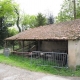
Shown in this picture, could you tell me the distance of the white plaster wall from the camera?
12600 millimetres

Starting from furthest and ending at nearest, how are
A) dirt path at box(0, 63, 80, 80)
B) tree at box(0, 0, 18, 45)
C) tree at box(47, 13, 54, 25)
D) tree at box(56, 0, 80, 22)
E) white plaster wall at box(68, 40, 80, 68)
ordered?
tree at box(47, 13, 54, 25)
tree at box(56, 0, 80, 22)
tree at box(0, 0, 18, 45)
white plaster wall at box(68, 40, 80, 68)
dirt path at box(0, 63, 80, 80)

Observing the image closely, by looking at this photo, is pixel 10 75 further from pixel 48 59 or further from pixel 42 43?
pixel 42 43

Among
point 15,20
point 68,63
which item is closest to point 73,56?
point 68,63

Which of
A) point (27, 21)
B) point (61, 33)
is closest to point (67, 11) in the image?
point (27, 21)

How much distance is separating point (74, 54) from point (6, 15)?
28.8m

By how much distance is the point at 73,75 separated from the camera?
11094mm

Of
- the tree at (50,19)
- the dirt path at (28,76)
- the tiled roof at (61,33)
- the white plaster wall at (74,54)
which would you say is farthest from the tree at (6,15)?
the dirt path at (28,76)

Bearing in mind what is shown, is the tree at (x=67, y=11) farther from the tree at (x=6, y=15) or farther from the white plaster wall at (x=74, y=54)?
the white plaster wall at (x=74, y=54)

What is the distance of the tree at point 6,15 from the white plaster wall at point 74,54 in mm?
23063

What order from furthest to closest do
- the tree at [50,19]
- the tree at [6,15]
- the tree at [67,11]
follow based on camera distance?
the tree at [50,19] → the tree at [67,11] → the tree at [6,15]

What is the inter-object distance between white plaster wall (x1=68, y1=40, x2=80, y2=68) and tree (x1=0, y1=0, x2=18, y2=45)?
2306 centimetres

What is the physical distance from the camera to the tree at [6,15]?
34.2 m

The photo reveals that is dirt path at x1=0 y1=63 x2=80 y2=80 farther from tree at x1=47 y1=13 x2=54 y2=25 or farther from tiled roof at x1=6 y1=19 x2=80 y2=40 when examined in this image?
tree at x1=47 y1=13 x2=54 y2=25

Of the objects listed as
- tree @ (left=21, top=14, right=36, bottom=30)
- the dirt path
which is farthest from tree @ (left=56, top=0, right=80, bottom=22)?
the dirt path
